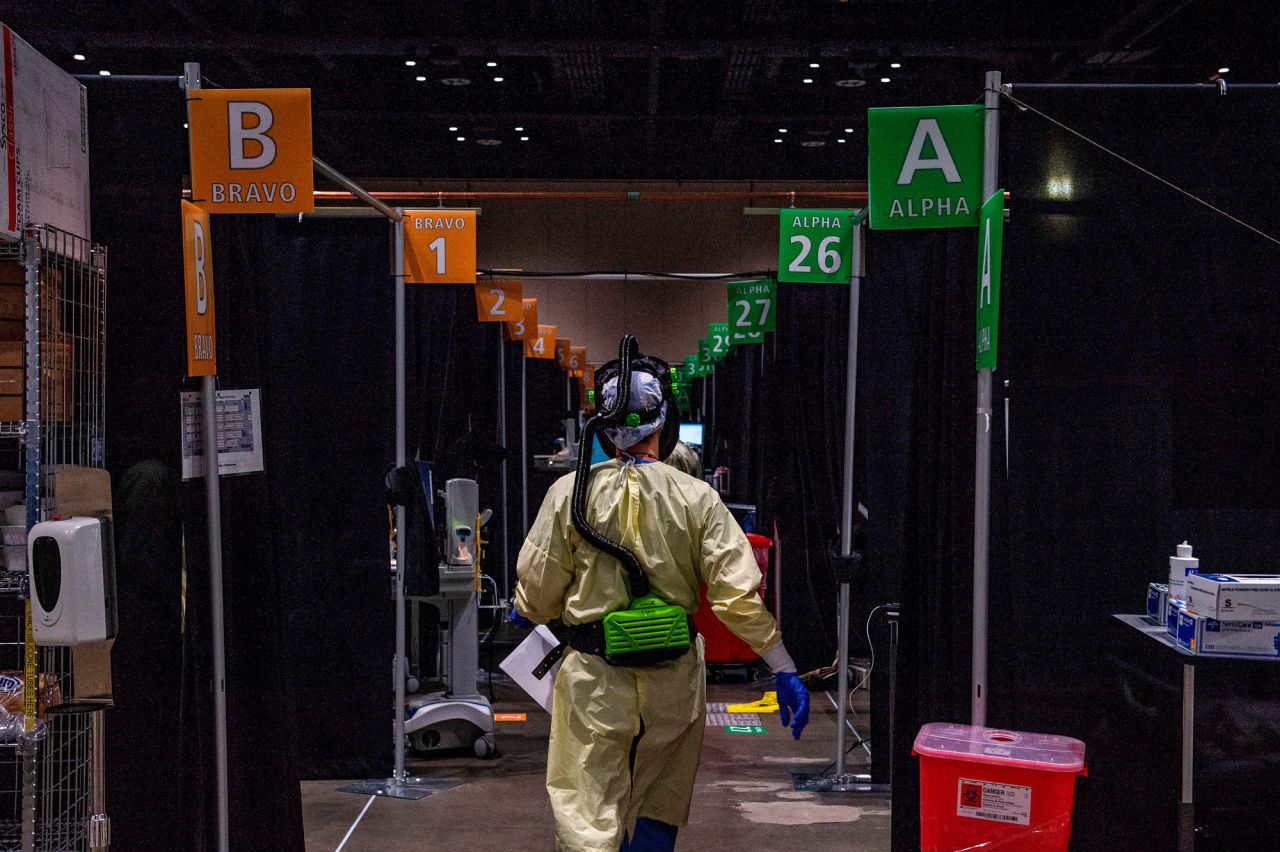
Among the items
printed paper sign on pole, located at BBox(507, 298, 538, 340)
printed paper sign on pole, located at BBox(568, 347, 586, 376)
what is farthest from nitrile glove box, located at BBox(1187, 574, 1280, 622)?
printed paper sign on pole, located at BBox(568, 347, 586, 376)

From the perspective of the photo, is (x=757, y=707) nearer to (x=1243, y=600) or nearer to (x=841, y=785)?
(x=841, y=785)

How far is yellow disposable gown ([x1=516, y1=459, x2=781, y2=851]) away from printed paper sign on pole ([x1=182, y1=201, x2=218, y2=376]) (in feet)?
3.38

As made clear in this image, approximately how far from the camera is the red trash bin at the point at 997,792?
2.83 m

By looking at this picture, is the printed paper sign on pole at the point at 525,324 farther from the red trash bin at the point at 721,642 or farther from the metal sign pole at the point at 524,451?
the red trash bin at the point at 721,642

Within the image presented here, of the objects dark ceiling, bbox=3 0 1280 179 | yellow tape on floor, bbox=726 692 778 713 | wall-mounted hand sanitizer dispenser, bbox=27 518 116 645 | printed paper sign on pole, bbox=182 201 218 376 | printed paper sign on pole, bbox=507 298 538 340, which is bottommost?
yellow tape on floor, bbox=726 692 778 713

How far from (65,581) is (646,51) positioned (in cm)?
797

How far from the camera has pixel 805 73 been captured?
10.5 metres

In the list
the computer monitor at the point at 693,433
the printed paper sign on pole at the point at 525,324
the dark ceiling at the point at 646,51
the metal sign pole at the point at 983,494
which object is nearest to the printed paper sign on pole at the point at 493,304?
the printed paper sign on pole at the point at 525,324

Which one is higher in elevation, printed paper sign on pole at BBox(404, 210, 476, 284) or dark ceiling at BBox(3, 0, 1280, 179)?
dark ceiling at BBox(3, 0, 1280, 179)

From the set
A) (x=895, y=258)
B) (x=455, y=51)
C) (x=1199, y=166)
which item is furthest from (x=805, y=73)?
(x=1199, y=166)

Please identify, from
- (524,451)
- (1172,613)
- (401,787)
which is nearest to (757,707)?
(401,787)

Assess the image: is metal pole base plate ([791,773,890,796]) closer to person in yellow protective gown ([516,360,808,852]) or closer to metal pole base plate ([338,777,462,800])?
metal pole base plate ([338,777,462,800])

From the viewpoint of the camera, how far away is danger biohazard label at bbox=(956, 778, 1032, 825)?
2.84 metres

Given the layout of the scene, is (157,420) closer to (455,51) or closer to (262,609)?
(262,609)
